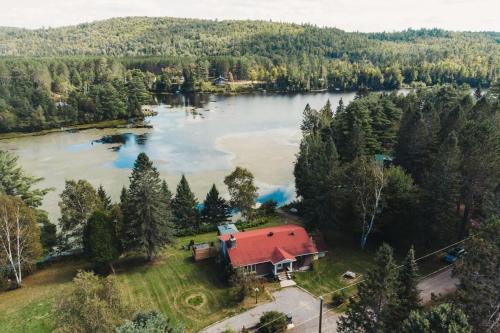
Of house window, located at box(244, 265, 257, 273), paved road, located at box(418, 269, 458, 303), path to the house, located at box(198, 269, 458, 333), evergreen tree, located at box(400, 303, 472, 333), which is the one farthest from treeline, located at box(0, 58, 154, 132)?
evergreen tree, located at box(400, 303, 472, 333)

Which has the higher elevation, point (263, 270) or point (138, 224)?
point (138, 224)

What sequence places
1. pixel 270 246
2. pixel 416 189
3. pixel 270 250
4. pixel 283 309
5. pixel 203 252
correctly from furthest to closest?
pixel 203 252 < pixel 416 189 < pixel 270 246 < pixel 270 250 < pixel 283 309

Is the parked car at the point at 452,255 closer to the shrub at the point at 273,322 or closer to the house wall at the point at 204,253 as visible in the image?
the shrub at the point at 273,322

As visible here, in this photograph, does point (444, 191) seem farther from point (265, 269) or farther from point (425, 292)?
point (265, 269)

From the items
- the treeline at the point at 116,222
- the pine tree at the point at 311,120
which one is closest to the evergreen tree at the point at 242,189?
the treeline at the point at 116,222

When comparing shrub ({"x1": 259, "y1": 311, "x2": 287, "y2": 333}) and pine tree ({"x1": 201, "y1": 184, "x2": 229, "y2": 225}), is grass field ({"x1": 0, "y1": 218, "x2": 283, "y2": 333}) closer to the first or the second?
shrub ({"x1": 259, "y1": 311, "x2": 287, "y2": 333})

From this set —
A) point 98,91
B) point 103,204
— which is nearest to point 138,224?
point 103,204

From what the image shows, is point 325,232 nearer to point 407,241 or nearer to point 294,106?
point 407,241

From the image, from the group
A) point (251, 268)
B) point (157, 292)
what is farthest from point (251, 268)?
point (157, 292)
